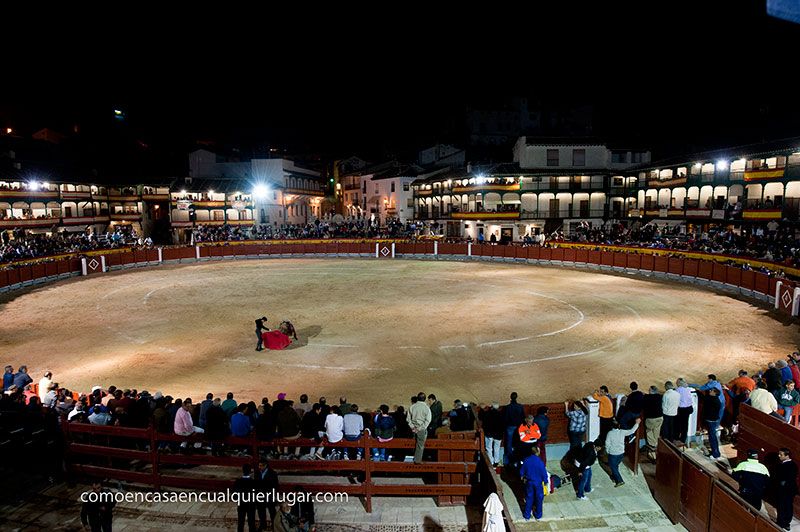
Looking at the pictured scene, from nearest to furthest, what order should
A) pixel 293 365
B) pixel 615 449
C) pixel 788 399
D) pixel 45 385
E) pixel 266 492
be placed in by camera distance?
pixel 266 492 → pixel 615 449 → pixel 788 399 → pixel 45 385 → pixel 293 365

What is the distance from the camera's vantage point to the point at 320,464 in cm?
773

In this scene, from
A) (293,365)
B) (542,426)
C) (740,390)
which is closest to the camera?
(542,426)

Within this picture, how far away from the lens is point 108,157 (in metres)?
66.2

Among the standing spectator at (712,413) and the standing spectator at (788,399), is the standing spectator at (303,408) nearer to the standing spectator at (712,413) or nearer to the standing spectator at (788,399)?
the standing spectator at (712,413)

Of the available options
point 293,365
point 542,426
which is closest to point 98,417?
point 293,365

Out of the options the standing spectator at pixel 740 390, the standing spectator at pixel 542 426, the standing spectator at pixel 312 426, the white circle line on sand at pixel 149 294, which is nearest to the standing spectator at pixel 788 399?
the standing spectator at pixel 740 390

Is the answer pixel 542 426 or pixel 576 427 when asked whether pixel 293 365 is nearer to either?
pixel 542 426

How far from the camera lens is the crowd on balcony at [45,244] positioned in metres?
33.6

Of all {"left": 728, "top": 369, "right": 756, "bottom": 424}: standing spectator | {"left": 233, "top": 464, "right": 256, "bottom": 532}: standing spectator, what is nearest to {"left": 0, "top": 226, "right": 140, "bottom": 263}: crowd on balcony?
{"left": 233, "top": 464, "right": 256, "bottom": 532}: standing spectator

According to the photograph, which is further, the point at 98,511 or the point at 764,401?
the point at 764,401

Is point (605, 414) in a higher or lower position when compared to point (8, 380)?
higher

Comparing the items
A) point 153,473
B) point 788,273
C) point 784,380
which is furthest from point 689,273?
point 153,473

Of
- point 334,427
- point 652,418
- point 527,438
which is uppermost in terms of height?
point 334,427

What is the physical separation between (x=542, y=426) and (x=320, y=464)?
368 centimetres
